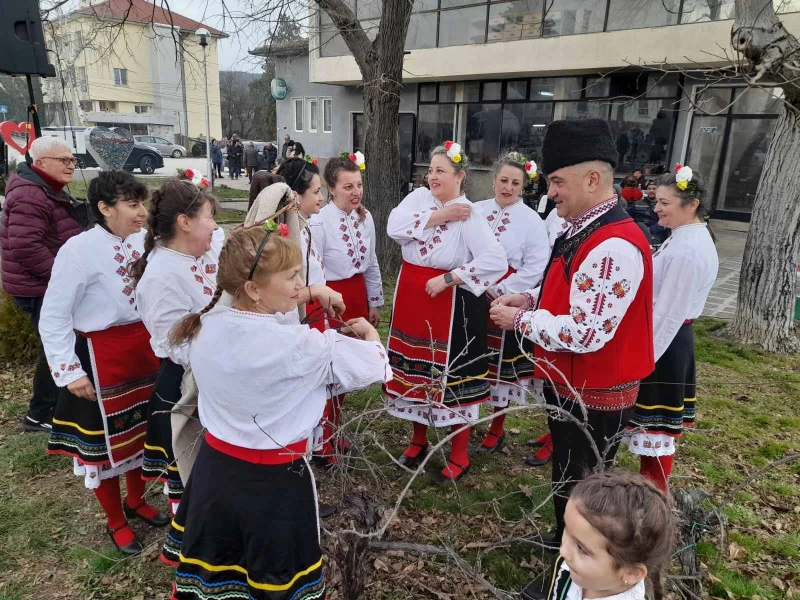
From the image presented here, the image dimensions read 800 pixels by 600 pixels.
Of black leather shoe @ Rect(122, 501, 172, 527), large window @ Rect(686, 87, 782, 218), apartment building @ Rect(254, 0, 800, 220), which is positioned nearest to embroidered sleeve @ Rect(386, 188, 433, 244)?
black leather shoe @ Rect(122, 501, 172, 527)

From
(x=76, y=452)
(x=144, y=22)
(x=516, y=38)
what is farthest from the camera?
(x=516, y=38)

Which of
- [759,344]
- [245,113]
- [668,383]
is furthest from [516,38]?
[245,113]

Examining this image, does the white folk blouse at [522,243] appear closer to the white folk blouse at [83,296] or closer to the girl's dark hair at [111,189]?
the girl's dark hair at [111,189]

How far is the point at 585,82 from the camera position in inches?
503

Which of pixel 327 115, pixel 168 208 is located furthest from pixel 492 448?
pixel 327 115

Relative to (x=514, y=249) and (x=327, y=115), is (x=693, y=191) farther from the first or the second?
(x=327, y=115)

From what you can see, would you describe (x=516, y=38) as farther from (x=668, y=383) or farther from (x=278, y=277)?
(x=278, y=277)

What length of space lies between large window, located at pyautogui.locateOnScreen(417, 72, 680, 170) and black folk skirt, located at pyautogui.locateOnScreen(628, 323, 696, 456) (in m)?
9.38

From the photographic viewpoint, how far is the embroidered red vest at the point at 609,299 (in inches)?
82.0

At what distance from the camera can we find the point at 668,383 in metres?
2.77

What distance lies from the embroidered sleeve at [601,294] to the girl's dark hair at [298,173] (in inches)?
68.7

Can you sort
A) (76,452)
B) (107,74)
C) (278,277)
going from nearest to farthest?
1. (278,277)
2. (76,452)
3. (107,74)

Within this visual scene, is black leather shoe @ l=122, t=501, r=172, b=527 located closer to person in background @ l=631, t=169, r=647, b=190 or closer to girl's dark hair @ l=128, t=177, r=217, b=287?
Result: girl's dark hair @ l=128, t=177, r=217, b=287

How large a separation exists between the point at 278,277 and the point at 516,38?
12914mm
